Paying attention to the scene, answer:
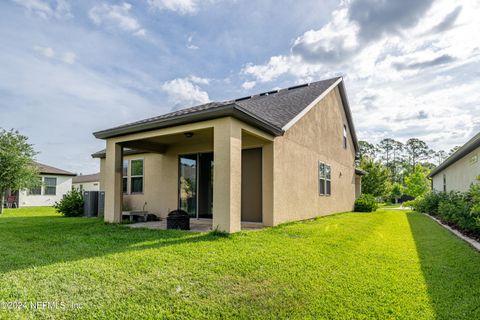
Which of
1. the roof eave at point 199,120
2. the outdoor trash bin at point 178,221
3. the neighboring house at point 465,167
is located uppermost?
the roof eave at point 199,120

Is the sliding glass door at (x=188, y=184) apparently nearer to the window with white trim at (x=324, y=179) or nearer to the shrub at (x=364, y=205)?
the window with white trim at (x=324, y=179)

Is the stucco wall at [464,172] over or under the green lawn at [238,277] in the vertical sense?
over

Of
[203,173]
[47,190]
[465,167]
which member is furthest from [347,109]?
[47,190]

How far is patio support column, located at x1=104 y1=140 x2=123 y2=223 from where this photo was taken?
9.30 meters

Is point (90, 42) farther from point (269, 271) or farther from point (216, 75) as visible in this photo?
point (269, 271)

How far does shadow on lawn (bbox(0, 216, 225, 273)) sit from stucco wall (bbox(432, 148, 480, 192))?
10.6 m

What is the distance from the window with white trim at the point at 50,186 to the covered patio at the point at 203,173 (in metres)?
17.3

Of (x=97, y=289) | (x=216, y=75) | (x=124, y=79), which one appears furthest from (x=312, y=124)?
(x=97, y=289)

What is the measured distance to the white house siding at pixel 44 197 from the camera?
24.0 metres

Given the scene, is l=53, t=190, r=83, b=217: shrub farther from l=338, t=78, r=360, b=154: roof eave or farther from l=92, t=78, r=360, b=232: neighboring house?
l=338, t=78, r=360, b=154: roof eave

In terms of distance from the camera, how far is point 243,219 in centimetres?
955

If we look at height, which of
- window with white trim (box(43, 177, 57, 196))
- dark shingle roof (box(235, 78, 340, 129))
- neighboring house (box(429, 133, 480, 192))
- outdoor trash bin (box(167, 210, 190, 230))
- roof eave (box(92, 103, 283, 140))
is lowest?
outdoor trash bin (box(167, 210, 190, 230))

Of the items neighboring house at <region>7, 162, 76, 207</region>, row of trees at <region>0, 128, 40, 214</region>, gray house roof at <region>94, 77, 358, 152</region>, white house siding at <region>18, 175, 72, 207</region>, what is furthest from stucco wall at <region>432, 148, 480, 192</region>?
neighboring house at <region>7, 162, 76, 207</region>

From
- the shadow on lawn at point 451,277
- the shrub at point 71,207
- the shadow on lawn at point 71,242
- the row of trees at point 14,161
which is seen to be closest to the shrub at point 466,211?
the shadow on lawn at point 451,277
